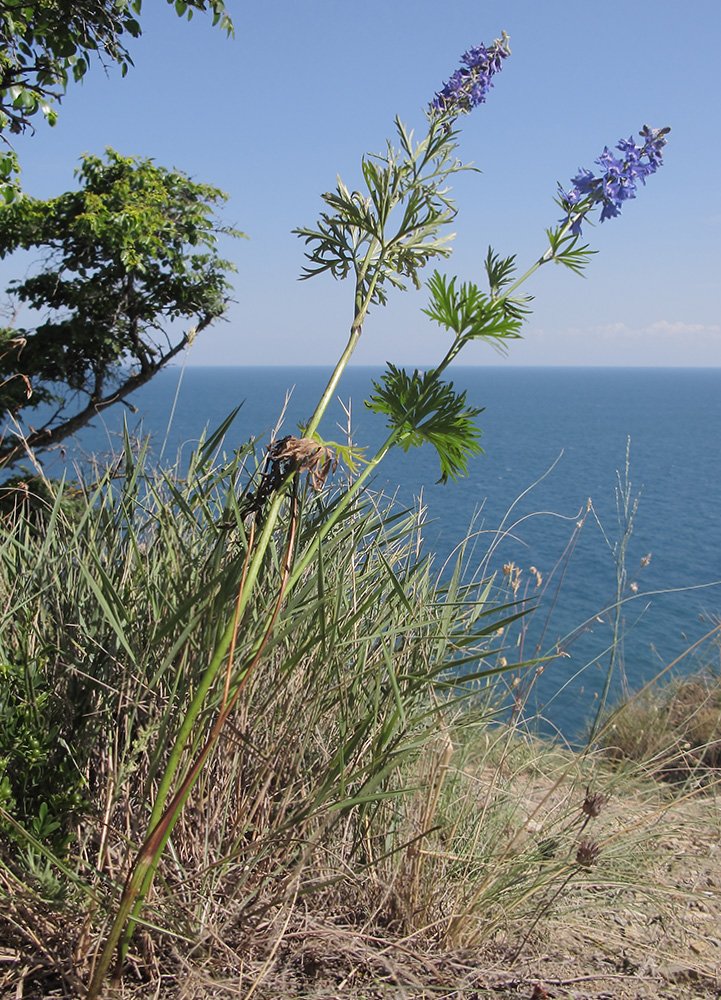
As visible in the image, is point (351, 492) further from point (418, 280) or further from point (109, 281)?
point (109, 281)

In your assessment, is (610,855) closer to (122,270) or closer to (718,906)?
(718,906)

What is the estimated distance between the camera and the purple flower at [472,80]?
126 cm

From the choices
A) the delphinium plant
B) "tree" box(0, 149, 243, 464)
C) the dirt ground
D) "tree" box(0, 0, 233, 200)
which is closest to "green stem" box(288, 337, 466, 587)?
the delphinium plant

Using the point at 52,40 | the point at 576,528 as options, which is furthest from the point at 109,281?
the point at 576,528

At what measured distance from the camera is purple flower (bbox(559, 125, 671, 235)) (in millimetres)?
1261

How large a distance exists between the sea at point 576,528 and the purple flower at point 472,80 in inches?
24.5

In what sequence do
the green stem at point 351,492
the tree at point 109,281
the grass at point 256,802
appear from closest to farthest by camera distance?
1. the green stem at point 351,492
2. the grass at point 256,802
3. the tree at point 109,281

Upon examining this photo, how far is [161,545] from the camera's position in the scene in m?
1.51

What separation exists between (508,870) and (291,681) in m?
0.55

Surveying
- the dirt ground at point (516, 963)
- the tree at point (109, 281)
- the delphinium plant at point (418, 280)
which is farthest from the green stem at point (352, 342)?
the tree at point (109, 281)

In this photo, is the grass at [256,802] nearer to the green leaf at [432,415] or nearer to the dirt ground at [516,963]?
the dirt ground at [516,963]

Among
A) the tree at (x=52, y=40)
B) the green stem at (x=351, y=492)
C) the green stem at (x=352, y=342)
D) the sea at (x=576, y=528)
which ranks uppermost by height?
the tree at (x=52, y=40)

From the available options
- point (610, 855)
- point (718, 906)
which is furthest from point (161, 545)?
point (718, 906)

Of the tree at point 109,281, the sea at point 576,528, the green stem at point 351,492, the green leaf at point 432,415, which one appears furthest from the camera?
the tree at point 109,281
